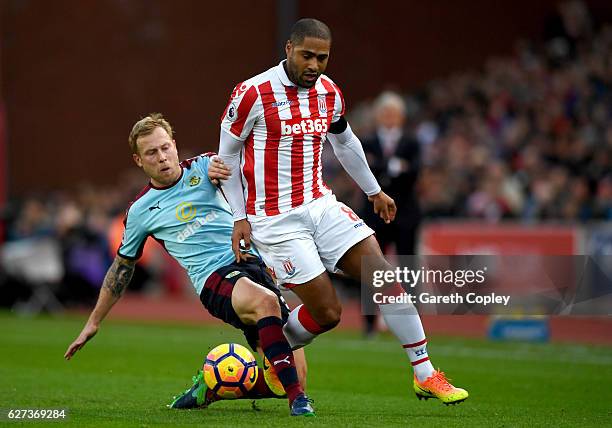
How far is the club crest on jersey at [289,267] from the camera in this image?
275 inches

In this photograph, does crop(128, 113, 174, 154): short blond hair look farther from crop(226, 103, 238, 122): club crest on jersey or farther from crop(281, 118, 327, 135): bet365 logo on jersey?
crop(281, 118, 327, 135): bet365 logo on jersey

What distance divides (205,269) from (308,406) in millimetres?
1180

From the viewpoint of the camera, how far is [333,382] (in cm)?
921

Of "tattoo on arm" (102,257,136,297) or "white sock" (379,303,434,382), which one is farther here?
"tattoo on arm" (102,257,136,297)

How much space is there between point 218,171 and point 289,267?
715 mm

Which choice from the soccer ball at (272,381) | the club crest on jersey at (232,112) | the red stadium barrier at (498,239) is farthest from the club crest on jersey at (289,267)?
the red stadium barrier at (498,239)

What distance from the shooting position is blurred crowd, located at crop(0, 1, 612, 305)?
48.1ft

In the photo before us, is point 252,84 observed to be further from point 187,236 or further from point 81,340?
point 81,340

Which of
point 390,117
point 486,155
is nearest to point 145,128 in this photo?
point 390,117

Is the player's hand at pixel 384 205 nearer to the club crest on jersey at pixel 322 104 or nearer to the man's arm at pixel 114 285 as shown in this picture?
the club crest on jersey at pixel 322 104

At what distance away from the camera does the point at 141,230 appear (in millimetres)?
7461

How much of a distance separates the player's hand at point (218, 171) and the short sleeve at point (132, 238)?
0.67 metres

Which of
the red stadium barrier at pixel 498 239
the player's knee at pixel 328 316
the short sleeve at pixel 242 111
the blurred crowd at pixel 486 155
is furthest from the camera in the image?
the red stadium barrier at pixel 498 239

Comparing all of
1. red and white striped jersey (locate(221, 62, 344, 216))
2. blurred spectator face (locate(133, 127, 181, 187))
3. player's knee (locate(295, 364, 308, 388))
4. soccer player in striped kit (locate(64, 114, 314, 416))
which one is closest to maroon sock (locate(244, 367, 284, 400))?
soccer player in striped kit (locate(64, 114, 314, 416))
